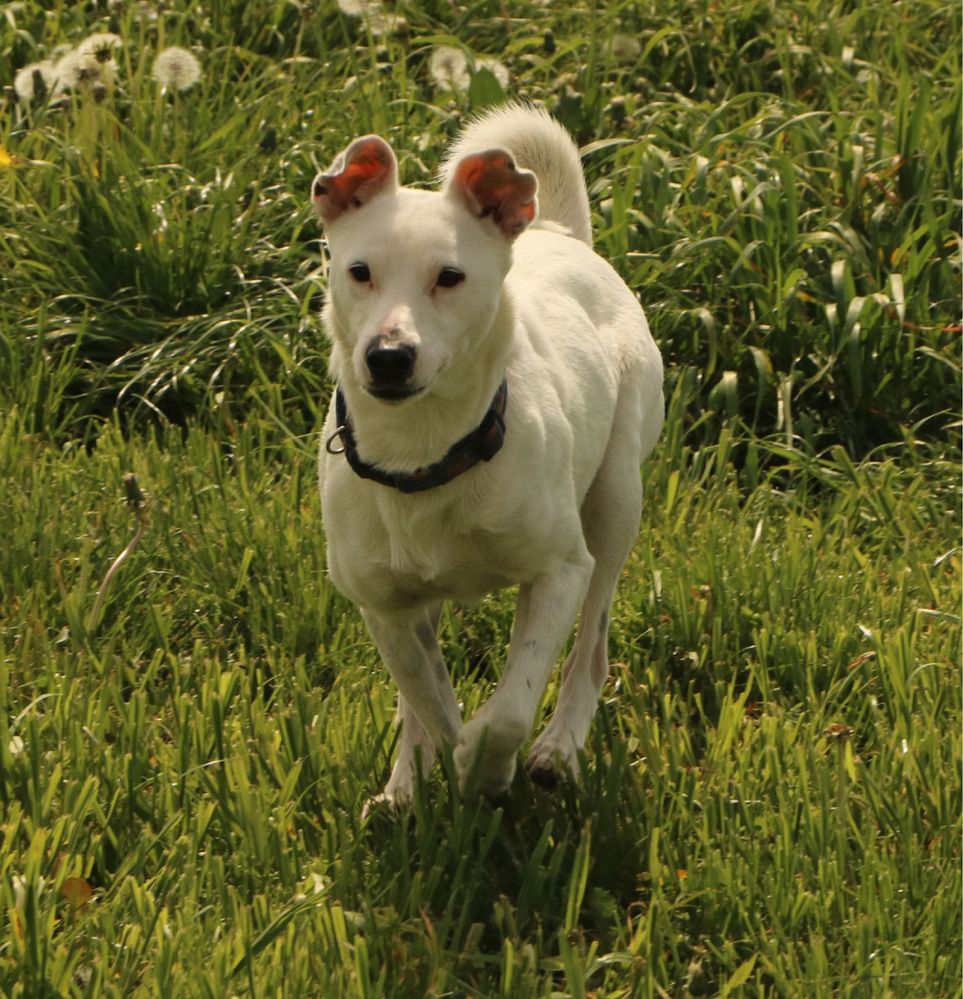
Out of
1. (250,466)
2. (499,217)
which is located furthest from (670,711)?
(250,466)

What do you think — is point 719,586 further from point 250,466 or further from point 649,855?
point 250,466

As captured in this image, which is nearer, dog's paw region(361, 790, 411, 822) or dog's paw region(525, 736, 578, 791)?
dog's paw region(361, 790, 411, 822)

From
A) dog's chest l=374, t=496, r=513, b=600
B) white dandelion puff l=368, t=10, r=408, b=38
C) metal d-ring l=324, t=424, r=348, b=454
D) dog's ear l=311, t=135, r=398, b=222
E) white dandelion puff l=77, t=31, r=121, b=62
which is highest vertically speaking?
dog's ear l=311, t=135, r=398, b=222

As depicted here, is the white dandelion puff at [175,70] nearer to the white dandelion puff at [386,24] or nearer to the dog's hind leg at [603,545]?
the white dandelion puff at [386,24]

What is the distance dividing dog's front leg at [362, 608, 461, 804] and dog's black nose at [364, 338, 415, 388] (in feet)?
2.29

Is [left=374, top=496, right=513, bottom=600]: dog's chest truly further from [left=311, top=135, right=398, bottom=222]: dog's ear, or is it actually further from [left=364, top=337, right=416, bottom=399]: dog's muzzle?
[left=311, top=135, right=398, bottom=222]: dog's ear

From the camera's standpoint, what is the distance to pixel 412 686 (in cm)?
395

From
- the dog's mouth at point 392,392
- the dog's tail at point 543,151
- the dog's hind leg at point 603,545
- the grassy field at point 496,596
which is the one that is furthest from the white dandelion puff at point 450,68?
the dog's mouth at point 392,392

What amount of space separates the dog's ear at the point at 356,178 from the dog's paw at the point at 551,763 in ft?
4.28

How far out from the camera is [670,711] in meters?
4.19

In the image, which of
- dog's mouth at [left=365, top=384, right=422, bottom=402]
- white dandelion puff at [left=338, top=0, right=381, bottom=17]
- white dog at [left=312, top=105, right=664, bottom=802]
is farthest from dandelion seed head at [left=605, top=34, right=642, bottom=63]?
dog's mouth at [left=365, top=384, right=422, bottom=402]

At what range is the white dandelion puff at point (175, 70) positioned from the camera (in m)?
6.56

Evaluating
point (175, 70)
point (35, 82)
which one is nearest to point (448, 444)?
point (175, 70)

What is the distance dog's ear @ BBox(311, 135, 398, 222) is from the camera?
370 cm
